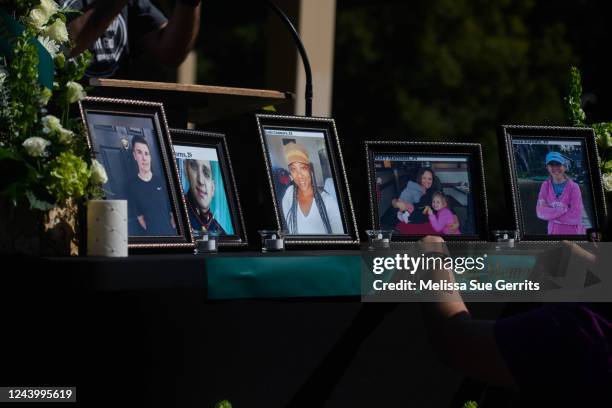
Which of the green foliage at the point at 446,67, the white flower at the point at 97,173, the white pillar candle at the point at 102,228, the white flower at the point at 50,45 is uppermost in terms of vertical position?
the green foliage at the point at 446,67

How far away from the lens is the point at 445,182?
2.96 metres

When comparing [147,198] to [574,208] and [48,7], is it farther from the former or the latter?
[574,208]

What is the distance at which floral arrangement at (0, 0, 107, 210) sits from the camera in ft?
7.12

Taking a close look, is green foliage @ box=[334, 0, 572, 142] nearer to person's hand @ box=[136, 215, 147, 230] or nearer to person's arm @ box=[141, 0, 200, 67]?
person's arm @ box=[141, 0, 200, 67]

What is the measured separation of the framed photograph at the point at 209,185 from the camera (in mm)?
2650

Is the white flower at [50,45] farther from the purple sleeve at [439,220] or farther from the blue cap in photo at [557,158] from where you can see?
the blue cap in photo at [557,158]

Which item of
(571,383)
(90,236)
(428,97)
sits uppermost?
(428,97)

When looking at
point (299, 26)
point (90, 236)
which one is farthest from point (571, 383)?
point (299, 26)

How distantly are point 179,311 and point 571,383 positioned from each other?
2.93 feet

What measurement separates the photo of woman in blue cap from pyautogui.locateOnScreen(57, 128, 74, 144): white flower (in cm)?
149

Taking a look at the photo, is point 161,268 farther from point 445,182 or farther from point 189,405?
point 445,182

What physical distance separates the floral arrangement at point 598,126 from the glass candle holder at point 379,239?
902 mm

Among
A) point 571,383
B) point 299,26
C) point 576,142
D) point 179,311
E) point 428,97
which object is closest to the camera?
point 571,383

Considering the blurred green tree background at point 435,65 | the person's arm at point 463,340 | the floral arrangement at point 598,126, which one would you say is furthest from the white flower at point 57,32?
the blurred green tree background at point 435,65
